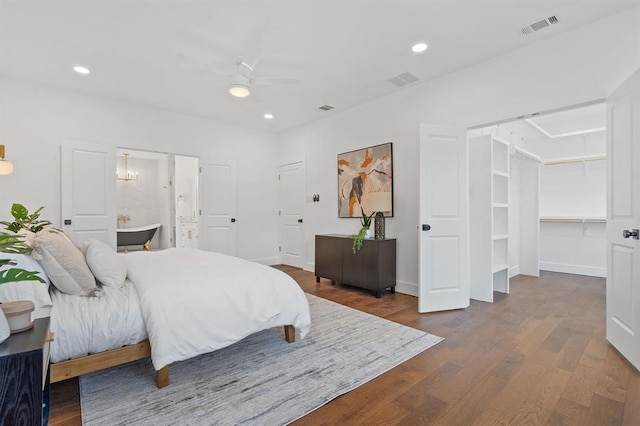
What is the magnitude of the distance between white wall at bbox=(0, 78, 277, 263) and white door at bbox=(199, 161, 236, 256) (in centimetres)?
17

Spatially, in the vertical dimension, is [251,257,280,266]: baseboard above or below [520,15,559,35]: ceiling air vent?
below

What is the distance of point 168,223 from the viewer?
7.87 meters

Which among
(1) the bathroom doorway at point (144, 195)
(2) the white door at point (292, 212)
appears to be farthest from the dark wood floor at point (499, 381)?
(1) the bathroom doorway at point (144, 195)

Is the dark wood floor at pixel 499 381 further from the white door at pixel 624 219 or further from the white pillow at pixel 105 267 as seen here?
the white pillow at pixel 105 267

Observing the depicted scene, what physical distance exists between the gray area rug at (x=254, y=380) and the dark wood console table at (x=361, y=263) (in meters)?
1.22

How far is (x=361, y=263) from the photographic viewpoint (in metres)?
4.24

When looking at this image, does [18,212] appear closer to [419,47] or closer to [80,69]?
[80,69]

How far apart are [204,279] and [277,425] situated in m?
1.07


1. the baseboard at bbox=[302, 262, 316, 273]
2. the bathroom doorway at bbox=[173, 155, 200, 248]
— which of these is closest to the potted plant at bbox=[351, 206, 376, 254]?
the baseboard at bbox=[302, 262, 316, 273]

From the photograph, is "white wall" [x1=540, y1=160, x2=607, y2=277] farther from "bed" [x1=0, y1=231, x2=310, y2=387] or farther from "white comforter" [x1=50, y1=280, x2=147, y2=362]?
"white comforter" [x1=50, y1=280, x2=147, y2=362]

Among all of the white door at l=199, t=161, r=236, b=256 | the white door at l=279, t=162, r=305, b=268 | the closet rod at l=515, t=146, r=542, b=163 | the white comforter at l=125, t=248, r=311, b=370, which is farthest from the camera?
the white door at l=279, t=162, r=305, b=268

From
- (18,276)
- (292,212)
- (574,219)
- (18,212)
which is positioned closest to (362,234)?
(292,212)

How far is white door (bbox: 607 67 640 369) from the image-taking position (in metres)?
2.20

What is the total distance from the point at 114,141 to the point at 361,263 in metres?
4.08
